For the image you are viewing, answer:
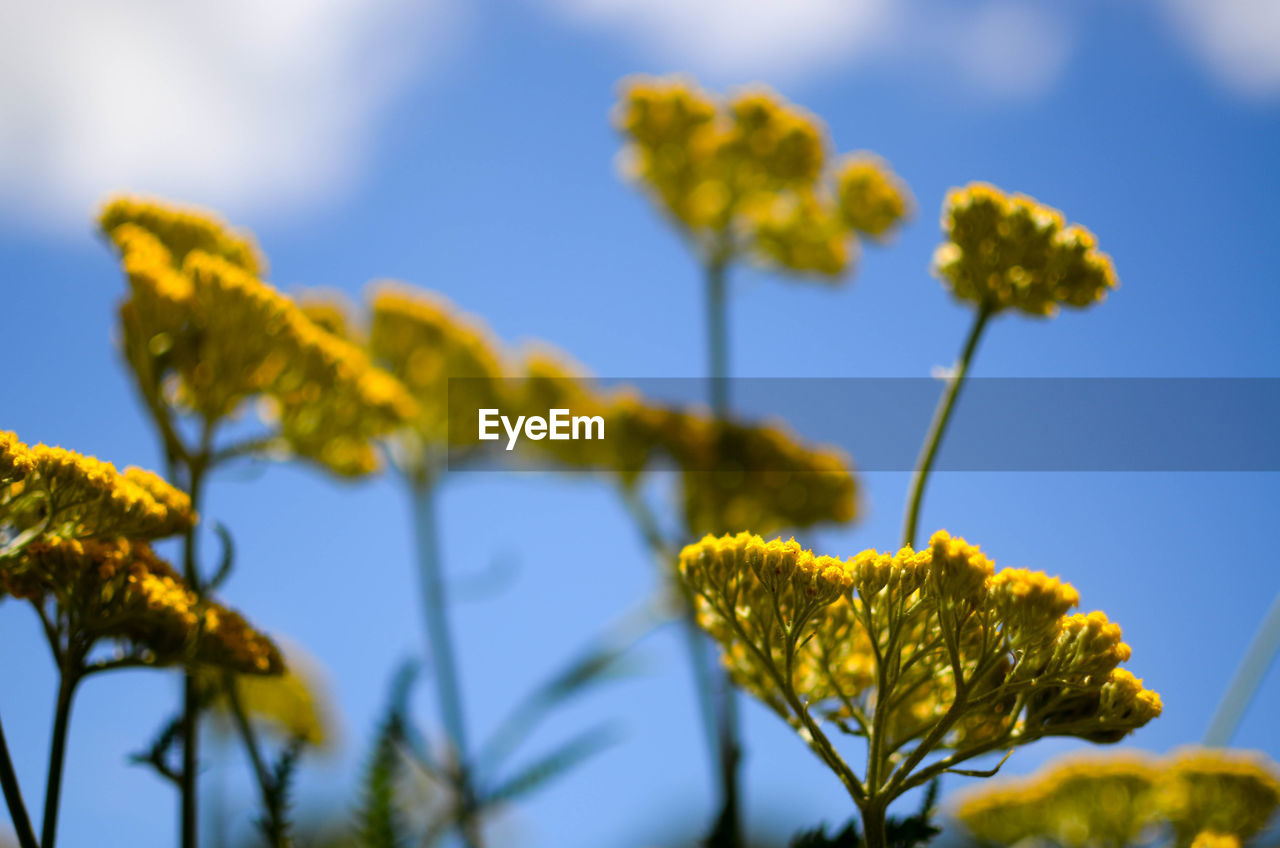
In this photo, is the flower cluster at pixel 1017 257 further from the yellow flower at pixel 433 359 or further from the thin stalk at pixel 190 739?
the yellow flower at pixel 433 359

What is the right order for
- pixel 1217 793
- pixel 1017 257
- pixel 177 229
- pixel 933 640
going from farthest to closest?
pixel 177 229 < pixel 1217 793 < pixel 1017 257 < pixel 933 640

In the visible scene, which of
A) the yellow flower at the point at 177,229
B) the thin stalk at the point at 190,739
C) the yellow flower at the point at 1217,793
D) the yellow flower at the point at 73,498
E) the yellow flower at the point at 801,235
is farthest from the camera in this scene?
the yellow flower at the point at 801,235

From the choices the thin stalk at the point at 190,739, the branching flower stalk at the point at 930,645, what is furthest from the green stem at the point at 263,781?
the branching flower stalk at the point at 930,645

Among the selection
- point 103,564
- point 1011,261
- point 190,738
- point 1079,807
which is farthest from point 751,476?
point 103,564

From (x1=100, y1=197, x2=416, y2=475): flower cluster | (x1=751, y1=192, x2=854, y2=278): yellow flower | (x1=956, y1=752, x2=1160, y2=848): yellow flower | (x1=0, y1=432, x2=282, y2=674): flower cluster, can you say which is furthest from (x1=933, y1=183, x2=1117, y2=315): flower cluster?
(x1=751, y1=192, x2=854, y2=278): yellow flower

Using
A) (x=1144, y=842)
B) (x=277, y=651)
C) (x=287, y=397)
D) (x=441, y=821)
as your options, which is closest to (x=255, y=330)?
(x=287, y=397)

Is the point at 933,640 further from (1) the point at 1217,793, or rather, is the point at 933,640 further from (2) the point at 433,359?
(2) the point at 433,359
